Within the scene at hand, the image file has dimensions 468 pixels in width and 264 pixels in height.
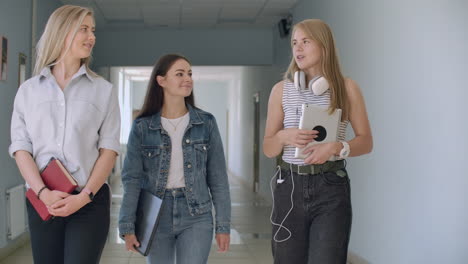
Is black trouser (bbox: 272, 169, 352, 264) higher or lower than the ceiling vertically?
lower

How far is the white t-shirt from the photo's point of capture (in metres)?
2.20

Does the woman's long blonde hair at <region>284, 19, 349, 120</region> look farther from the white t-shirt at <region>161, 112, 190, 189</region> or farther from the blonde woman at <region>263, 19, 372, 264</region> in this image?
the white t-shirt at <region>161, 112, 190, 189</region>

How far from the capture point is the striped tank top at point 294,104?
6.65 ft

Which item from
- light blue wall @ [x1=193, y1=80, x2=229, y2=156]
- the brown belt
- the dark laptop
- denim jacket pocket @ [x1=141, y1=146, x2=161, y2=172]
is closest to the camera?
the brown belt

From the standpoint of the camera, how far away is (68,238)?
69.0 inches

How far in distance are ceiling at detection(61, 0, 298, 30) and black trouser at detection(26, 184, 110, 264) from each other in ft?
19.9

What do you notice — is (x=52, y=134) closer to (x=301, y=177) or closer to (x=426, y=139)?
(x=301, y=177)

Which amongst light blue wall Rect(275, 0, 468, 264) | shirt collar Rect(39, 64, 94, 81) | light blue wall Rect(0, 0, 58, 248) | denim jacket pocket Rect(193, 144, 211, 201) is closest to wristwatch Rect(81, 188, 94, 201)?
shirt collar Rect(39, 64, 94, 81)

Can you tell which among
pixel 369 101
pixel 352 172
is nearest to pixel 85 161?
pixel 369 101

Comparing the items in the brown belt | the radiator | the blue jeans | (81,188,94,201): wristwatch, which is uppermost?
the brown belt

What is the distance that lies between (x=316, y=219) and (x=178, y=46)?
312 inches

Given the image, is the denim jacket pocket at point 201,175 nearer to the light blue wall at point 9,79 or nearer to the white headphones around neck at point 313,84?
the white headphones around neck at point 313,84

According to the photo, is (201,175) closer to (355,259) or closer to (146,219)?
(146,219)

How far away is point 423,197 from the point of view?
3.56 m
